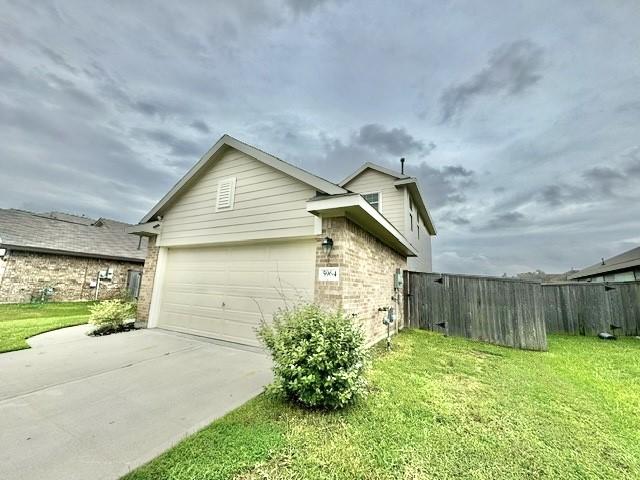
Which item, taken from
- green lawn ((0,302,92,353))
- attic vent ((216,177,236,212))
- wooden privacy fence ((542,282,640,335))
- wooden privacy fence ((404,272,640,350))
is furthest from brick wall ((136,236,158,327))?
wooden privacy fence ((542,282,640,335))

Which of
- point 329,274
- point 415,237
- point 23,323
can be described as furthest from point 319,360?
point 23,323

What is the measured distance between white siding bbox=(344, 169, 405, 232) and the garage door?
5731mm

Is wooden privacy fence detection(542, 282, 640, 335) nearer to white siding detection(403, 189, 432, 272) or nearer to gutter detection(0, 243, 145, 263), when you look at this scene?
white siding detection(403, 189, 432, 272)

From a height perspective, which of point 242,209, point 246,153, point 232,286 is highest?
point 246,153

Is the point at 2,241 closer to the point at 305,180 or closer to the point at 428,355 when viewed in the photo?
the point at 305,180

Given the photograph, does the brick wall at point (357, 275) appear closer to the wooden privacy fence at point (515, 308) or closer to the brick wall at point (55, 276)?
the wooden privacy fence at point (515, 308)

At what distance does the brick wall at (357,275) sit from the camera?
191 inches

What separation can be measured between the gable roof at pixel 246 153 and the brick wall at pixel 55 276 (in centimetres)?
1016

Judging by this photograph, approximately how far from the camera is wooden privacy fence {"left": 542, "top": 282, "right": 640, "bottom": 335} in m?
8.77

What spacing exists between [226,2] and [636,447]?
34.8 feet

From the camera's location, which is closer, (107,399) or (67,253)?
(107,399)

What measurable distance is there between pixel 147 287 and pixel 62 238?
11735mm

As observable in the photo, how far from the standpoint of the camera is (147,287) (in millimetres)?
7484

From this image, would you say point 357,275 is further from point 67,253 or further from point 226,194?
point 67,253
